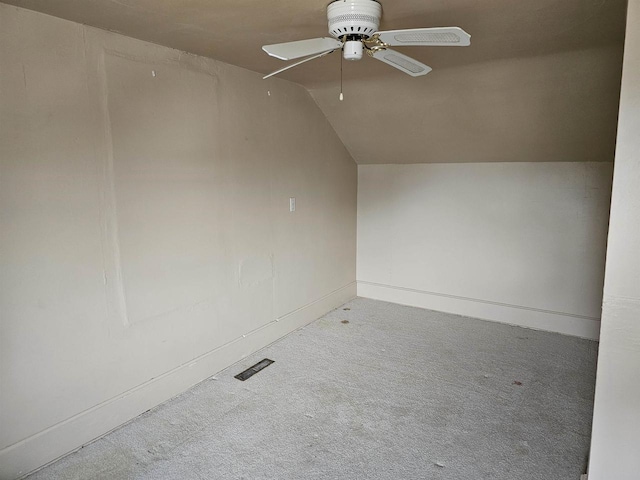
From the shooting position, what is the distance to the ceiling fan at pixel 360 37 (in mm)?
1630

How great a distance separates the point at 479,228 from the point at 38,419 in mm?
3564

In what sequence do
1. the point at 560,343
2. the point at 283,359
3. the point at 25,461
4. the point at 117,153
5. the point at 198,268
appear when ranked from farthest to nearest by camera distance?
the point at 560,343 → the point at 283,359 → the point at 198,268 → the point at 117,153 → the point at 25,461

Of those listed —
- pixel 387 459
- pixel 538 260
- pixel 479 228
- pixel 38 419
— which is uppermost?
pixel 479 228

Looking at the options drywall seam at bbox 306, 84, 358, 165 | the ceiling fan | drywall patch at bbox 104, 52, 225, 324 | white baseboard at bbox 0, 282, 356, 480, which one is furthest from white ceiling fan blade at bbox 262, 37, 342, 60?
white baseboard at bbox 0, 282, 356, 480

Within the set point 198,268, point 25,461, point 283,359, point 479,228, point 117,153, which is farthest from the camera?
point 479,228

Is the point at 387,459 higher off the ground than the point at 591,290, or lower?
lower

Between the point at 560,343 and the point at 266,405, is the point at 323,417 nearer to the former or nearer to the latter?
the point at 266,405

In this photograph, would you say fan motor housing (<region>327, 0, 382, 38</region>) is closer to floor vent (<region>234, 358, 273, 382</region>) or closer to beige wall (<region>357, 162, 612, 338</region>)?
floor vent (<region>234, 358, 273, 382</region>)

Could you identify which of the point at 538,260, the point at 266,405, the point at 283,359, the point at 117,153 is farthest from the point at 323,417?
the point at 538,260

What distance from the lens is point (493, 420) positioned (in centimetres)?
239

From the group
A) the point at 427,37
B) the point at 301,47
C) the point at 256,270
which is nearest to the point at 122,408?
the point at 256,270

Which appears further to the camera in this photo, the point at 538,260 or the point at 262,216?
the point at 538,260

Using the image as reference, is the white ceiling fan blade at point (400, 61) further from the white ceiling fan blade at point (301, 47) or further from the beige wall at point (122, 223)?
the beige wall at point (122, 223)

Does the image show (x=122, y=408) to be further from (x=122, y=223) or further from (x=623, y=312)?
(x=623, y=312)
